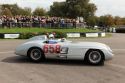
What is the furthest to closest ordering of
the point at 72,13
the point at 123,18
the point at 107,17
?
1. the point at 123,18
2. the point at 107,17
3. the point at 72,13

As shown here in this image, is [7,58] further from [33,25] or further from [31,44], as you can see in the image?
[33,25]

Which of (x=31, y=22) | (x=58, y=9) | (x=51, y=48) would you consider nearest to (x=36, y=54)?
(x=51, y=48)

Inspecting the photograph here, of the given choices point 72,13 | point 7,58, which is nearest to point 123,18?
point 72,13

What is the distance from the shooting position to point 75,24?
37125 mm

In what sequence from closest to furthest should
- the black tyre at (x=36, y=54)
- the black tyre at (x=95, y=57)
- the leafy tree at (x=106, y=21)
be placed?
the black tyre at (x=95, y=57), the black tyre at (x=36, y=54), the leafy tree at (x=106, y=21)

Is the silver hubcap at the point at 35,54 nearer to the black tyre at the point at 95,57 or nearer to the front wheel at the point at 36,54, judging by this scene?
the front wheel at the point at 36,54

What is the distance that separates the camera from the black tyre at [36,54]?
1138 centimetres

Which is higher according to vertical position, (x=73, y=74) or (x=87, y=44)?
(x=87, y=44)

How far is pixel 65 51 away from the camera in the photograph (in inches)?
438

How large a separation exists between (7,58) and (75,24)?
25.2 m

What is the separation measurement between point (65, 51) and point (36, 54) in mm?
1108

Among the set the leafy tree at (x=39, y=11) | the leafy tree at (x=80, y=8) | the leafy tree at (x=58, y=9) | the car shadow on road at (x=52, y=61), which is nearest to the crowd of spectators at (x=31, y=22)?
the car shadow on road at (x=52, y=61)

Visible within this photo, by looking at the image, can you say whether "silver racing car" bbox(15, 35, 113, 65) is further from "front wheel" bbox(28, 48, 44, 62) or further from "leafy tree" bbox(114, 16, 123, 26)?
"leafy tree" bbox(114, 16, 123, 26)

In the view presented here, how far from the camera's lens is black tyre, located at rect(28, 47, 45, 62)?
11383 millimetres
